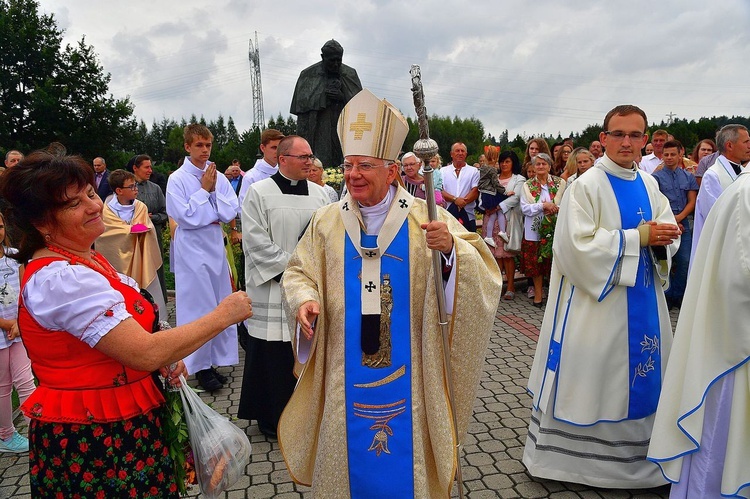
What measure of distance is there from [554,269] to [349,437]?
200 centimetres

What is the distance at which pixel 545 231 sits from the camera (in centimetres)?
802

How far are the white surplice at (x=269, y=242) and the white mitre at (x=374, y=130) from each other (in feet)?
5.70

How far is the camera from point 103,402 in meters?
2.03

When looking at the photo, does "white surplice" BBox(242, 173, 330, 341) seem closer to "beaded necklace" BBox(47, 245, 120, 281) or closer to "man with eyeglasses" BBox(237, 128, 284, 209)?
"man with eyeglasses" BBox(237, 128, 284, 209)

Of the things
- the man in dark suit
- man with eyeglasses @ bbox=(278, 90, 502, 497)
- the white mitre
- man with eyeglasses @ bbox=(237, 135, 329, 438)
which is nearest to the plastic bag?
man with eyeglasses @ bbox=(278, 90, 502, 497)

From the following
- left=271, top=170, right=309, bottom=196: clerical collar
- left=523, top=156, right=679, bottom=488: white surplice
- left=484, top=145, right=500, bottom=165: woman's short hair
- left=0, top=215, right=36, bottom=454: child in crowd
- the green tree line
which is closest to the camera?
left=523, top=156, right=679, bottom=488: white surplice

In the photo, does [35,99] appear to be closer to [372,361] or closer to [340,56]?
[340,56]

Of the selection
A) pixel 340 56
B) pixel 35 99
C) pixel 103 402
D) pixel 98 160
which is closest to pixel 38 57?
pixel 35 99

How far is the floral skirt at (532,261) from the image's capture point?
26.9ft

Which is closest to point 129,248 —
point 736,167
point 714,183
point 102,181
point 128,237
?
point 128,237

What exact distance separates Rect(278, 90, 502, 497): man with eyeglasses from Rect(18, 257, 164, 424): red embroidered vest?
0.75 m

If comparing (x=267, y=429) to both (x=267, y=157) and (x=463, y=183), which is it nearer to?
(x=267, y=157)

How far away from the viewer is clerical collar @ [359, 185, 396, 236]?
103 inches

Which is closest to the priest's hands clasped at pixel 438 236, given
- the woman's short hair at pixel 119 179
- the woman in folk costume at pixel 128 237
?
the woman in folk costume at pixel 128 237
